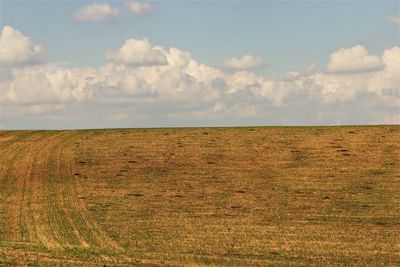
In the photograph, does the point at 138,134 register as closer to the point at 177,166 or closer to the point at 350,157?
the point at 177,166

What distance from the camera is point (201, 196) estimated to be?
185 feet

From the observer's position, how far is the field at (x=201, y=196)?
132 ft

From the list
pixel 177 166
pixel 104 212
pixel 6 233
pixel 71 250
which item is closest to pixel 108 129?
pixel 177 166

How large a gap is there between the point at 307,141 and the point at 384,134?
9.02m

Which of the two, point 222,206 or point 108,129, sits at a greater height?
point 108,129

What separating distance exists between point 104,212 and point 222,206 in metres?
9.90

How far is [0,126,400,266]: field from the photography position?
40188 millimetres

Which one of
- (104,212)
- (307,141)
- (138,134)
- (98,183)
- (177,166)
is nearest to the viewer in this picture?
(104,212)

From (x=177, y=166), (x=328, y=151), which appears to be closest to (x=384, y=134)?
(x=328, y=151)

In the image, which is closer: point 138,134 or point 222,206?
point 222,206

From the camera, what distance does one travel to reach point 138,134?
7800 centimetres

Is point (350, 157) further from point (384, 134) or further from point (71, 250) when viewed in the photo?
point (71, 250)

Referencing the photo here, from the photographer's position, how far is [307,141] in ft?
235

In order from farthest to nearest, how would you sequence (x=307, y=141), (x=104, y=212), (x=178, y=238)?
(x=307, y=141) → (x=104, y=212) → (x=178, y=238)
